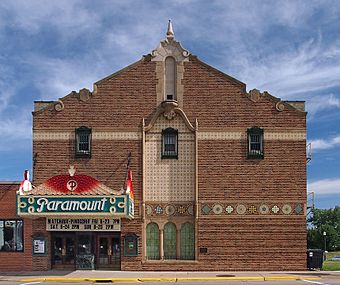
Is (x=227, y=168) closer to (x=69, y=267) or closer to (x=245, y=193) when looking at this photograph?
(x=245, y=193)

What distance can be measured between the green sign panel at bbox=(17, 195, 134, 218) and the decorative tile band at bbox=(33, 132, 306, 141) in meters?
4.51

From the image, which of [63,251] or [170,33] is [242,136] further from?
[63,251]

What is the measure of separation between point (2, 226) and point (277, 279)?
16023 millimetres

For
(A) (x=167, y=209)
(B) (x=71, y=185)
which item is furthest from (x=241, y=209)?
(B) (x=71, y=185)

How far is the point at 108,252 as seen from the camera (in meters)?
31.9

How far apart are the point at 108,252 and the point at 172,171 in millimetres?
5961

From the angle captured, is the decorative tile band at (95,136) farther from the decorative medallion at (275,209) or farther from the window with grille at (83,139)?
the decorative medallion at (275,209)

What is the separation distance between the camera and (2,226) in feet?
106

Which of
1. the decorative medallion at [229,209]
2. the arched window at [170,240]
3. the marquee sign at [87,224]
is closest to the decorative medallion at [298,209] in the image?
the decorative medallion at [229,209]

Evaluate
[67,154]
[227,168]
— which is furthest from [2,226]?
[227,168]

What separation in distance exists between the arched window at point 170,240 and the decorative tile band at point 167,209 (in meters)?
0.68

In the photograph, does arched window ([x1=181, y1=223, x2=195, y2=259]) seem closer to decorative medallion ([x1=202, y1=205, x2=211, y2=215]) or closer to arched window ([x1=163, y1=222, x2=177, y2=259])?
arched window ([x1=163, y1=222, x2=177, y2=259])

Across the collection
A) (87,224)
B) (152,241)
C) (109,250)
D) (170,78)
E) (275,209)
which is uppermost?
(170,78)

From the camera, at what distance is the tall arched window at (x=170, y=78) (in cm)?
3244
